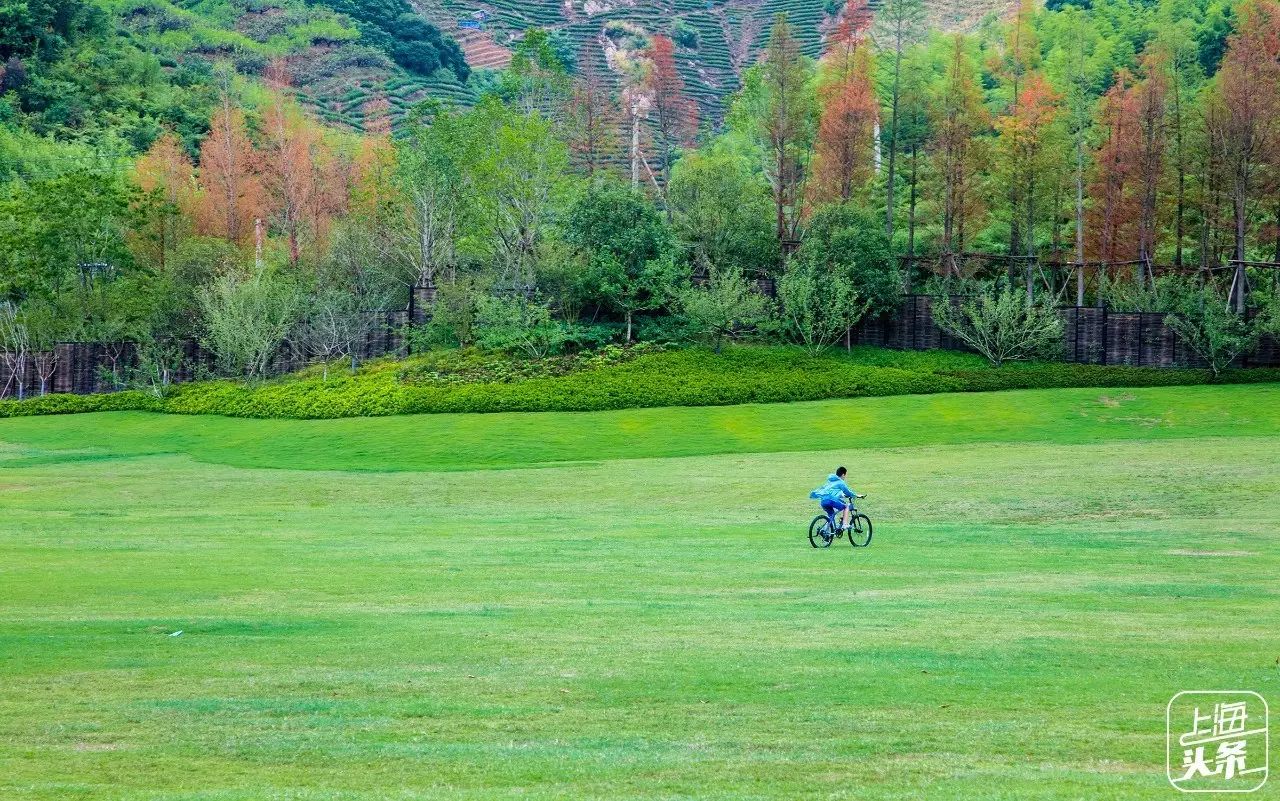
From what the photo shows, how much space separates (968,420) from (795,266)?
13477 mm

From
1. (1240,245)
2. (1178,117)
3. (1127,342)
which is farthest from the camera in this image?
(1178,117)

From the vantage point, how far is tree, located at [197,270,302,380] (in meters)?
54.8

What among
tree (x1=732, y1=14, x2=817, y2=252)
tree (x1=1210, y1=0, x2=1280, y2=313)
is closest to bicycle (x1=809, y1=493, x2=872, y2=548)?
tree (x1=1210, y1=0, x2=1280, y2=313)

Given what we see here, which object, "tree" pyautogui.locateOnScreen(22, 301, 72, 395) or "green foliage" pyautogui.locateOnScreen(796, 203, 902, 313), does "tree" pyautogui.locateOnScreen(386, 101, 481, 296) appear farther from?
"green foliage" pyautogui.locateOnScreen(796, 203, 902, 313)

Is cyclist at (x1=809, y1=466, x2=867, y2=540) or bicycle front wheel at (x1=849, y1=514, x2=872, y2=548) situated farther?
bicycle front wheel at (x1=849, y1=514, x2=872, y2=548)

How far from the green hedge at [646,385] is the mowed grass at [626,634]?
13350 mm

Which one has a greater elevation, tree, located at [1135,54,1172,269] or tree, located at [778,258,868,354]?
tree, located at [1135,54,1172,269]

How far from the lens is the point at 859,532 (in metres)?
23.1

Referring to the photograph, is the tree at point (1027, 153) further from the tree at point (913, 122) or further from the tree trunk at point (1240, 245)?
the tree trunk at point (1240, 245)

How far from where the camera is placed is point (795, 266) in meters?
56.4

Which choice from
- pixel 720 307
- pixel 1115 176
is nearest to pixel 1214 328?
pixel 1115 176

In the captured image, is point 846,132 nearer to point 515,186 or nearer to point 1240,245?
point 515,186

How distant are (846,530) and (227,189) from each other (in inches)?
2159

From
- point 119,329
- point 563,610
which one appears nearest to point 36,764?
point 563,610
